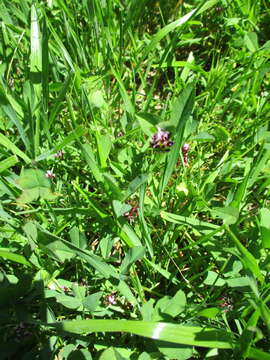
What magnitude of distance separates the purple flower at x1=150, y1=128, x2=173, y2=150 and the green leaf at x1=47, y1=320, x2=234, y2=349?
600 mm

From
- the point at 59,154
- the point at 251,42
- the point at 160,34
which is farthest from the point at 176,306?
the point at 251,42

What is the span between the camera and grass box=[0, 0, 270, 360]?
3.93 ft

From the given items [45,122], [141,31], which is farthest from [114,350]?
[141,31]

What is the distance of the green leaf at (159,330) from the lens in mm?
1014

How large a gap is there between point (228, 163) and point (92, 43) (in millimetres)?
988

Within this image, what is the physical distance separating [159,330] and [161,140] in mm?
639

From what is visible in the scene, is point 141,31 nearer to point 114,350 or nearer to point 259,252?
point 259,252

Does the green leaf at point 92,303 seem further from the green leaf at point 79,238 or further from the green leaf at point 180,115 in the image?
the green leaf at point 180,115

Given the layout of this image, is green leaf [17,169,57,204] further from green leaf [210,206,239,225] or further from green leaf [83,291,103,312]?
green leaf [210,206,239,225]

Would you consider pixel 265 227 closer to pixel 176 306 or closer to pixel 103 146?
pixel 176 306

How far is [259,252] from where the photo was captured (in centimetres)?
131

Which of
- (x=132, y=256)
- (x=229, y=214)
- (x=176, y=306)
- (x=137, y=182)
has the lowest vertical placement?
(x=176, y=306)

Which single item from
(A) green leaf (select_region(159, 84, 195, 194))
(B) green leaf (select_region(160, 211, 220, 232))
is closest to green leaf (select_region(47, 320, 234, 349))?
(B) green leaf (select_region(160, 211, 220, 232))

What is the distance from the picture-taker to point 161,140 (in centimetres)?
133
